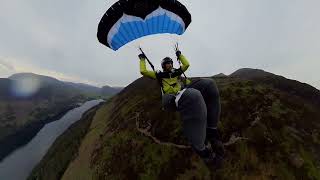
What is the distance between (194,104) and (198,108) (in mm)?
209

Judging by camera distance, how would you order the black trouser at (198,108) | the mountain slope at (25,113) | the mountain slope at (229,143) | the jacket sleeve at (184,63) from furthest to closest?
the mountain slope at (25,113)
the mountain slope at (229,143)
the jacket sleeve at (184,63)
the black trouser at (198,108)

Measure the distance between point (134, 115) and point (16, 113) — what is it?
391 feet

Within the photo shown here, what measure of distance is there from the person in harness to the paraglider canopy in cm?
172

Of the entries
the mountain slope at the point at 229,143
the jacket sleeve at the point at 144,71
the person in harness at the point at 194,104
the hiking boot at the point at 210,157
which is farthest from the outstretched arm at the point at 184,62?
the mountain slope at the point at 229,143

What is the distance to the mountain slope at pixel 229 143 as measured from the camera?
103 ft

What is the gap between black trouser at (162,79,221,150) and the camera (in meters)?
11.8

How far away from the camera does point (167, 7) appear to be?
48.9ft

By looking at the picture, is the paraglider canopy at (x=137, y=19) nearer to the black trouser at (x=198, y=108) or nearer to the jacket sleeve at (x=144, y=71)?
the jacket sleeve at (x=144, y=71)

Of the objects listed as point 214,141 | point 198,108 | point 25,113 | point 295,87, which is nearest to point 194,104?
point 198,108

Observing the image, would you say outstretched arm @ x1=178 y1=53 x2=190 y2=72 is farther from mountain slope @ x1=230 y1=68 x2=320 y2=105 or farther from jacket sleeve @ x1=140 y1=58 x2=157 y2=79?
mountain slope @ x1=230 y1=68 x2=320 y2=105

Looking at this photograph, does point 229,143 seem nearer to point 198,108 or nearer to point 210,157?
point 210,157

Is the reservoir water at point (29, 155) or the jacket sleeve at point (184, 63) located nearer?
the jacket sleeve at point (184, 63)

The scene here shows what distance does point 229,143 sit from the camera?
3331 cm

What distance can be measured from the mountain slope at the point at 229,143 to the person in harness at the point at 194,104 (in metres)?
18.1
